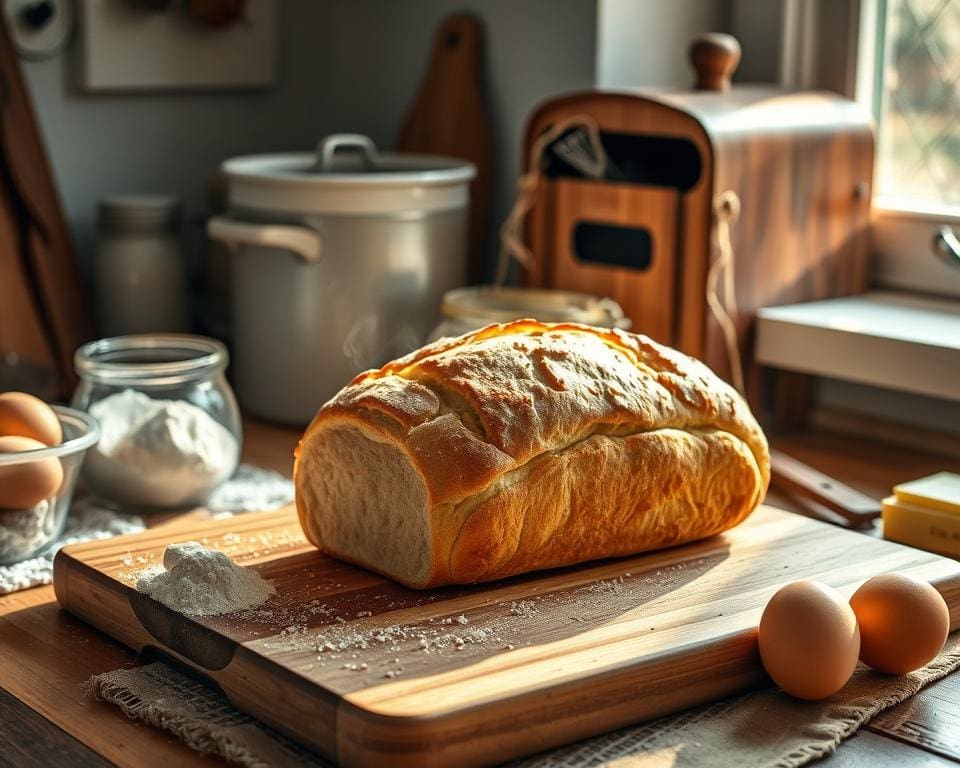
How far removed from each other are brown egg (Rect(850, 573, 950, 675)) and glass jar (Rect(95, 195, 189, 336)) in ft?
3.48

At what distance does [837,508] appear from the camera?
1.26 m

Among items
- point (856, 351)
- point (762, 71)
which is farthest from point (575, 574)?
point (762, 71)

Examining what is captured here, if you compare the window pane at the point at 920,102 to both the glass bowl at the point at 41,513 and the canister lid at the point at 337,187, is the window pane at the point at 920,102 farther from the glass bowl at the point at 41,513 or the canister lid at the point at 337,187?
the glass bowl at the point at 41,513

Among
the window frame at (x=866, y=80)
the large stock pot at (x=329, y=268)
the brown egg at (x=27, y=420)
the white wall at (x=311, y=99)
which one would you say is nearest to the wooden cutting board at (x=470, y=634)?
the brown egg at (x=27, y=420)

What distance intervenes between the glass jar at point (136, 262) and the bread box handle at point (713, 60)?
654 mm

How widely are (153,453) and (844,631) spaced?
0.66 m

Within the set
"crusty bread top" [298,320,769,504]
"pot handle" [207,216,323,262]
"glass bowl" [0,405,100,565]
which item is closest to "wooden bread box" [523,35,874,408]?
"pot handle" [207,216,323,262]

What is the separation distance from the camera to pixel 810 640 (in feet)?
2.80

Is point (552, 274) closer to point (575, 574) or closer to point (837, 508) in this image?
point (837, 508)

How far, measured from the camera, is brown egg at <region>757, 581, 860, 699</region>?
0.85 m

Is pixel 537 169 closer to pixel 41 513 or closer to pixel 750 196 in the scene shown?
pixel 750 196

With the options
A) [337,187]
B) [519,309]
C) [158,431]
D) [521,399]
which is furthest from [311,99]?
[521,399]

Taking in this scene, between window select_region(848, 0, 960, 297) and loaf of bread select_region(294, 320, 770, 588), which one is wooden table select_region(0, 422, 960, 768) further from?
window select_region(848, 0, 960, 297)

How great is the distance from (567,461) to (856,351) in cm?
58
